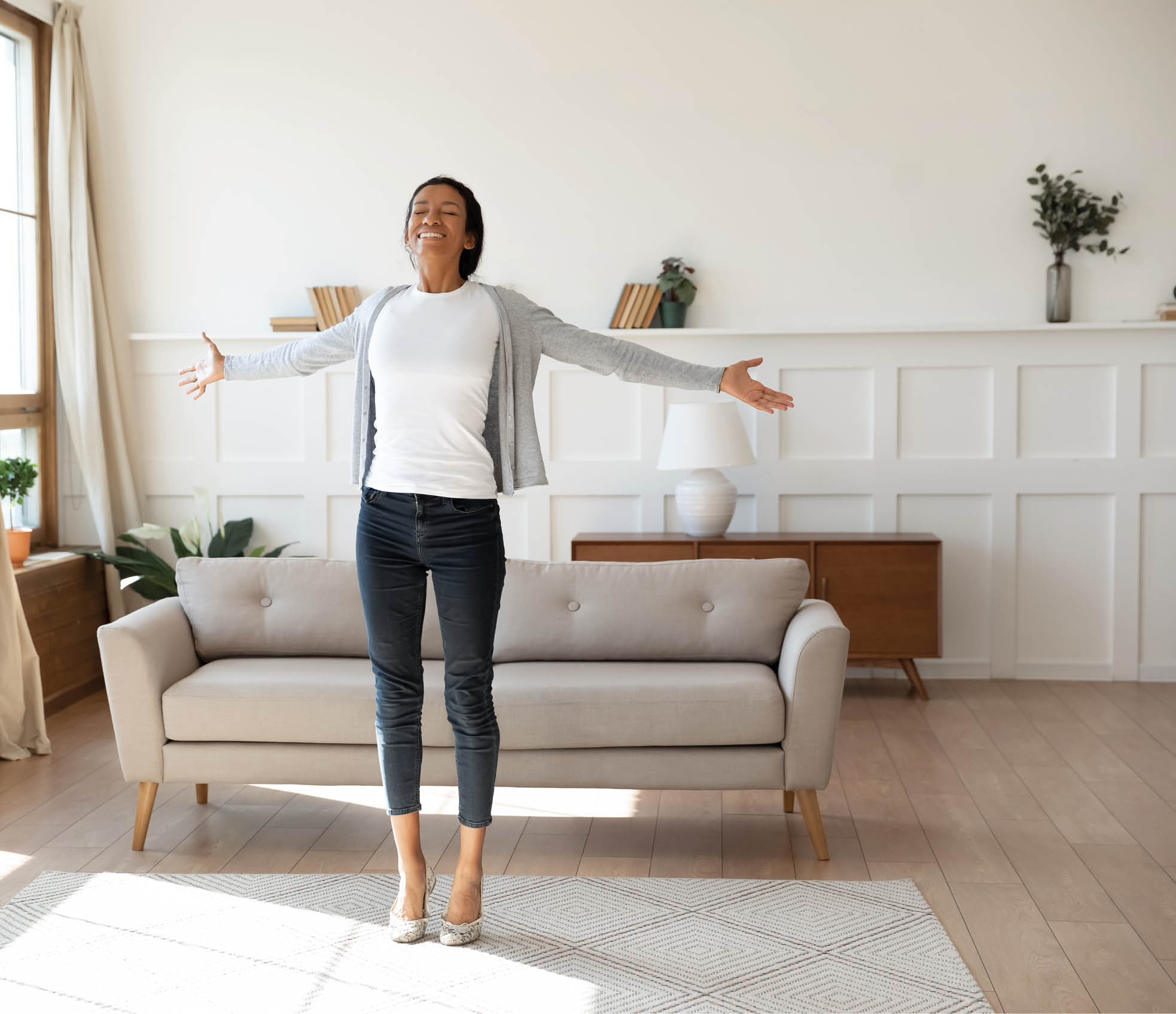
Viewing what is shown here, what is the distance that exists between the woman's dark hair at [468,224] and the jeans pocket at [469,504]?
0.48 m

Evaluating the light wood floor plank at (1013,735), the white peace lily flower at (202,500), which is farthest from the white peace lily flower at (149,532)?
the light wood floor plank at (1013,735)

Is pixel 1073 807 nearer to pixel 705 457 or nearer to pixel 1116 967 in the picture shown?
pixel 1116 967

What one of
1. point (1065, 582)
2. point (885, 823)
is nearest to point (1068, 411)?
point (1065, 582)

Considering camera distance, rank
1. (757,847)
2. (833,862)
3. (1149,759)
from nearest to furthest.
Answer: (833,862)
(757,847)
(1149,759)

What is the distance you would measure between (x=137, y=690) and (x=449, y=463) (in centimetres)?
123

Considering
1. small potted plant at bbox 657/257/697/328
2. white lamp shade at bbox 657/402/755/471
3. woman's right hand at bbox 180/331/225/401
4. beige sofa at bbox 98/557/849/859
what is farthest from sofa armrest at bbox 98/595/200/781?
small potted plant at bbox 657/257/697/328

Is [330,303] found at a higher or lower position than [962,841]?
higher

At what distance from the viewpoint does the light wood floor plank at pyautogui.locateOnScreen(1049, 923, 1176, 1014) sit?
215cm

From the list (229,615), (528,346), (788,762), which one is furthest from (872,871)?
(229,615)

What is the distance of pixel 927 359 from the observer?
4.94 metres

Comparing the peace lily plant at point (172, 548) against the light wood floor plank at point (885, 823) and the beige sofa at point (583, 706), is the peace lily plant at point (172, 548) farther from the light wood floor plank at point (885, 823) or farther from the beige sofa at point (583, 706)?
the light wood floor plank at point (885, 823)

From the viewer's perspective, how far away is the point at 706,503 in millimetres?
4676

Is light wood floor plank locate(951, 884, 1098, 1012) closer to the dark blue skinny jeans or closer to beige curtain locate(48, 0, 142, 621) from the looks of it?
the dark blue skinny jeans

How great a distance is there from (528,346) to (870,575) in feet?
8.68
